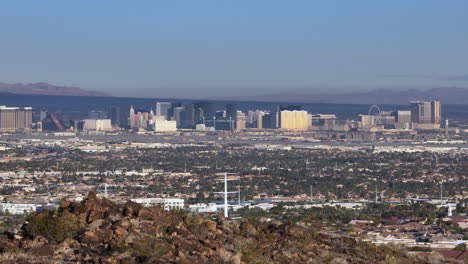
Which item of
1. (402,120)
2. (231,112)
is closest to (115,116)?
(231,112)

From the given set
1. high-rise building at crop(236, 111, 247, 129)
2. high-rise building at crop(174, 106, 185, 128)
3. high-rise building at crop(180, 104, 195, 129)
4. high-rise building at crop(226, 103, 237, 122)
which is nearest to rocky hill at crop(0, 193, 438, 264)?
high-rise building at crop(236, 111, 247, 129)

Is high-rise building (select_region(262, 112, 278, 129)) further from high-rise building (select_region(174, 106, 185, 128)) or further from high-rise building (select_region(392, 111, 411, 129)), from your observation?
high-rise building (select_region(392, 111, 411, 129))

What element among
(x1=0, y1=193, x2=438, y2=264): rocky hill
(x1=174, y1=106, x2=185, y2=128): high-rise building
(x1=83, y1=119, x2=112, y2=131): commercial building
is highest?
(x1=0, y1=193, x2=438, y2=264): rocky hill

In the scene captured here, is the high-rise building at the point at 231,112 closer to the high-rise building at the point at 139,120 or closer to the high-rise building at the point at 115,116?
the high-rise building at the point at 139,120

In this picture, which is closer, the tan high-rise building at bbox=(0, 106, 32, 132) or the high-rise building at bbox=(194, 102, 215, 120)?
the tan high-rise building at bbox=(0, 106, 32, 132)

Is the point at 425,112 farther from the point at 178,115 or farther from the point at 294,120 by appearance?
the point at 178,115
